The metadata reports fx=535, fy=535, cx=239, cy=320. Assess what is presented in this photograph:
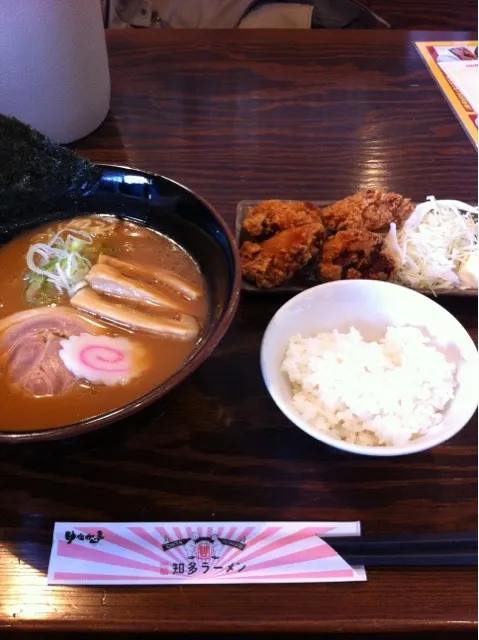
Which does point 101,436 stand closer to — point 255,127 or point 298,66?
point 255,127

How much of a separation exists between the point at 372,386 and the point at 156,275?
63 cm

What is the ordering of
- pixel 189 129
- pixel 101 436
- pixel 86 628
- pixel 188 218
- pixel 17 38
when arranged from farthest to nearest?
pixel 189 129, pixel 17 38, pixel 188 218, pixel 101 436, pixel 86 628

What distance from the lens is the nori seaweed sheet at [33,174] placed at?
1.38 m

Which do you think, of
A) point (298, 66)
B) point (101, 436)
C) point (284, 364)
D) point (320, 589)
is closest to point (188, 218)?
point (284, 364)

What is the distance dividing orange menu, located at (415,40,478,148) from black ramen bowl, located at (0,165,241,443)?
1366 mm

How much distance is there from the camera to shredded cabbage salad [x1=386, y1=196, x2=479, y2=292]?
160cm

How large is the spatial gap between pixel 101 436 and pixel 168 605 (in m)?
0.35

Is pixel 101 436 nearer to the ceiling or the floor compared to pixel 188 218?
nearer to the floor

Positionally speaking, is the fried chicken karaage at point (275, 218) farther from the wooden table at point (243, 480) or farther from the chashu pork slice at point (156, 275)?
the chashu pork slice at point (156, 275)

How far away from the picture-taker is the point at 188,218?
1444 mm

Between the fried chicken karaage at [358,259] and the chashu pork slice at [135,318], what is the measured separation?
493mm

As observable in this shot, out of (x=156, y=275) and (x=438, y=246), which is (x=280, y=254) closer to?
(x=156, y=275)

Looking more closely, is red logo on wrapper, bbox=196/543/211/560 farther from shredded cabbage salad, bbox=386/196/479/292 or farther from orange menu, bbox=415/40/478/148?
orange menu, bbox=415/40/478/148

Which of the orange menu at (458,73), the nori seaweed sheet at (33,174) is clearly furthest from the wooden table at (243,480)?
the nori seaweed sheet at (33,174)
